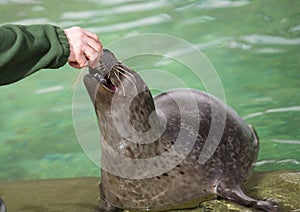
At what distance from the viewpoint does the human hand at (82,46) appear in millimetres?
2971

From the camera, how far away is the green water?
5.76 meters

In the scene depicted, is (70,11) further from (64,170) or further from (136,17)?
(64,170)

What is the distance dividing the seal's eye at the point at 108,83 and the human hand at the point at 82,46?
2.63 feet

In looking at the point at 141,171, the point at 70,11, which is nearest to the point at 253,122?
the point at 141,171

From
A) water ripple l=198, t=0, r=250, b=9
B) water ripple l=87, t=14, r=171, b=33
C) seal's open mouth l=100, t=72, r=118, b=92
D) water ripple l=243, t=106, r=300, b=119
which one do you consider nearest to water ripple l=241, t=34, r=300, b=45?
water ripple l=198, t=0, r=250, b=9

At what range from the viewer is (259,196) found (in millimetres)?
4270

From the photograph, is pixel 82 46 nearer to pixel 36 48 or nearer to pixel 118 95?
pixel 36 48

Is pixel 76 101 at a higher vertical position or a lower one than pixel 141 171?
lower

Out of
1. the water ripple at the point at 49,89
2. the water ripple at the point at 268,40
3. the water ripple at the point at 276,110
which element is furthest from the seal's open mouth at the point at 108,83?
the water ripple at the point at 268,40

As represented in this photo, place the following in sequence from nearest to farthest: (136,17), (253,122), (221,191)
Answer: (221,191) → (253,122) → (136,17)

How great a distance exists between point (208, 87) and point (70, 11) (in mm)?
3955

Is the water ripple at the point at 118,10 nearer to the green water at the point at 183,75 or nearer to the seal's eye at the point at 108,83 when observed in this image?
the green water at the point at 183,75

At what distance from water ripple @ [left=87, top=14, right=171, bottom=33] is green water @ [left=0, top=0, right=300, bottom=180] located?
1 cm

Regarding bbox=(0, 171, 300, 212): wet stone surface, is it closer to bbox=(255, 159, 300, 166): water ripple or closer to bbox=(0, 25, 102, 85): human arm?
bbox=(255, 159, 300, 166): water ripple
